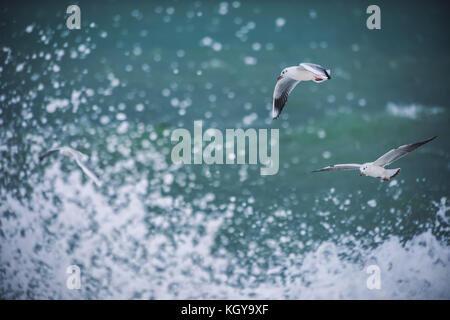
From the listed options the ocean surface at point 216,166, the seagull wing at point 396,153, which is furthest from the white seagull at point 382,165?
the ocean surface at point 216,166

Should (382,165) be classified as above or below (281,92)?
below

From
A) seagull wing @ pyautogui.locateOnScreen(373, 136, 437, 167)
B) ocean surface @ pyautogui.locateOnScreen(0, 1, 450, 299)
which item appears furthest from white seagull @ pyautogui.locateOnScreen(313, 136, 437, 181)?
ocean surface @ pyautogui.locateOnScreen(0, 1, 450, 299)

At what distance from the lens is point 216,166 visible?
1.40 meters

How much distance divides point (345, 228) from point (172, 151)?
638 millimetres

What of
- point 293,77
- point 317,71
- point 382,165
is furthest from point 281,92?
point 382,165

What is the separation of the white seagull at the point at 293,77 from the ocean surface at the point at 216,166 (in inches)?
8.8

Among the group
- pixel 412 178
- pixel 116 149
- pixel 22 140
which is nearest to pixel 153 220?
pixel 116 149

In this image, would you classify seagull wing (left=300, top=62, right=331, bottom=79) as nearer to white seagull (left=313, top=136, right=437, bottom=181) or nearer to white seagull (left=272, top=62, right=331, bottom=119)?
white seagull (left=272, top=62, right=331, bottom=119)

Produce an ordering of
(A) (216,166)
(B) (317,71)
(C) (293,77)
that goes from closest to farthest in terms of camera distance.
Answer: (B) (317,71)
(C) (293,77)
(A) (216,166)

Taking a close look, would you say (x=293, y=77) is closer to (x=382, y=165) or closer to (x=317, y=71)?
(x=317, y=71)

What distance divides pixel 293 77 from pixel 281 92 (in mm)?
65

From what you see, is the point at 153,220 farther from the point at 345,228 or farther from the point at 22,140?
the point at 345,228

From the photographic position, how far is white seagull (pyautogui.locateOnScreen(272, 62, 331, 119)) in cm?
100

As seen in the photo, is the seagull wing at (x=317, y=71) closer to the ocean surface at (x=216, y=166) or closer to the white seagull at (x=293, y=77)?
the white seagull at (x=293, y=77)
